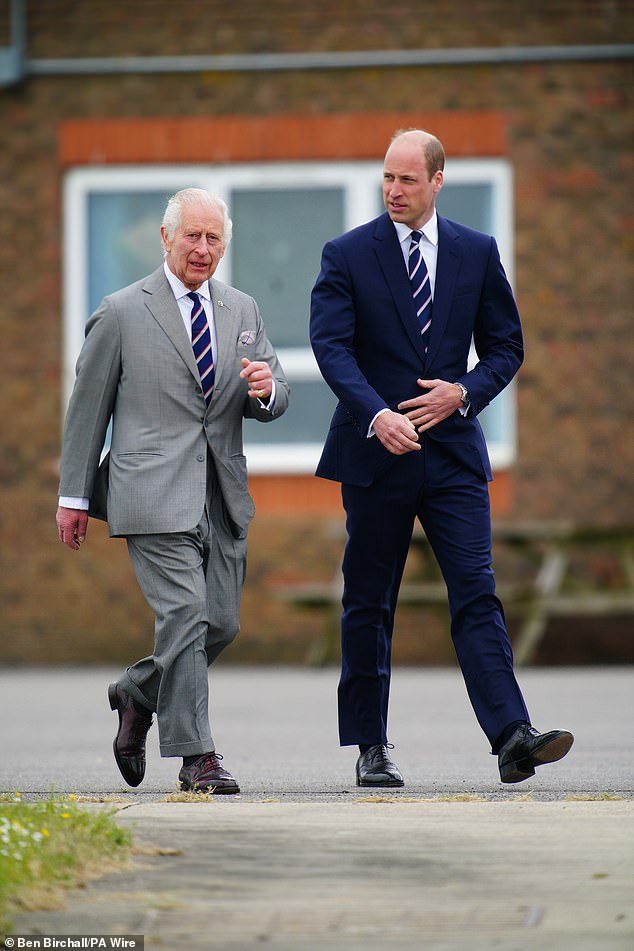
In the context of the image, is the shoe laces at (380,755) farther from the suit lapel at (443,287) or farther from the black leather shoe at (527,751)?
the suit lapel at (443,287)

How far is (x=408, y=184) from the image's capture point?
19.2 ft

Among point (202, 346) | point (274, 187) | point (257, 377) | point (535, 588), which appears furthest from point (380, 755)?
point (274, 187)

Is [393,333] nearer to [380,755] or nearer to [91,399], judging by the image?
[91,399]

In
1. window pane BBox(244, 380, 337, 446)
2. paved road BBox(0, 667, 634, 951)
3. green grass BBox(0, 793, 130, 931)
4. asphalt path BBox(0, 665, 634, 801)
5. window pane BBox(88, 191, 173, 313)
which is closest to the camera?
paved road BBox(0, 667, 634, 951)

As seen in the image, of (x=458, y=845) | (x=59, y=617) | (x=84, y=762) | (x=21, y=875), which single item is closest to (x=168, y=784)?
(x=84, y=762)

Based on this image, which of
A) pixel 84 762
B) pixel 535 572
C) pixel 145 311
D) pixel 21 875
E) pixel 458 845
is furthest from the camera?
pixel 535 572

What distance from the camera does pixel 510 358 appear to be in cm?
603

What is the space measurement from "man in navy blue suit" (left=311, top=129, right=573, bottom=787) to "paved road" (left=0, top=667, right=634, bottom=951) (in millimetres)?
433

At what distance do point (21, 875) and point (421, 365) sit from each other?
2.69 m

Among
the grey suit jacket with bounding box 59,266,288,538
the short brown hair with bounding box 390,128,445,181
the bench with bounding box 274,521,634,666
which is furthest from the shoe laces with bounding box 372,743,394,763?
the bench with bounding box 274,521,634,666

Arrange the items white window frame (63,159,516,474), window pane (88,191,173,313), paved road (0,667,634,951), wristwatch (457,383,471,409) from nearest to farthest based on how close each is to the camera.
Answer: paved road (0,667,634,951)
wristwatch (457,383,471,409)
white window frame (63,159,516,474)
window pane (88,191,173,313)

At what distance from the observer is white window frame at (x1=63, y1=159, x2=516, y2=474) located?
12172 mm

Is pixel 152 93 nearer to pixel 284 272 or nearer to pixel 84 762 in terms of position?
pixel 284 272

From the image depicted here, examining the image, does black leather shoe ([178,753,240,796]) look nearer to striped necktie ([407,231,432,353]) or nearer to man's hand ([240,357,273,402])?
man's hand ([240,357,273,402])
